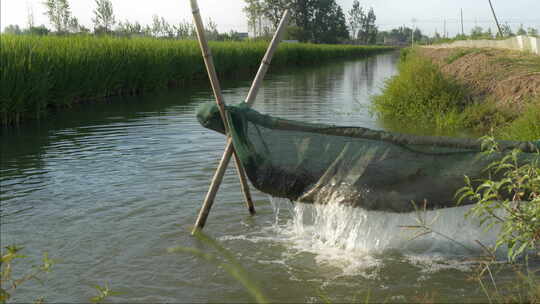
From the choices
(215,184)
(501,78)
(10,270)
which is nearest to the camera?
(10,270)

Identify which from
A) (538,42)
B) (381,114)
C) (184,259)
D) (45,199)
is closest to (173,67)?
(381,114)

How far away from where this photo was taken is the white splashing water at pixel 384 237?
4293 mm

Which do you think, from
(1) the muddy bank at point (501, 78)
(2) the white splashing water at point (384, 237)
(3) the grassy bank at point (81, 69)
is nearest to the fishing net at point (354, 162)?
(2) the white splashing water at point (384, 237)

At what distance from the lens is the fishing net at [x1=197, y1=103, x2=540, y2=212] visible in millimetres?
4066

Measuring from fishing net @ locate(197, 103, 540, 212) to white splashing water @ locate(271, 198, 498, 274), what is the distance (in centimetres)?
16

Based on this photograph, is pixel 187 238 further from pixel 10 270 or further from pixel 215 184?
pixel 10 270

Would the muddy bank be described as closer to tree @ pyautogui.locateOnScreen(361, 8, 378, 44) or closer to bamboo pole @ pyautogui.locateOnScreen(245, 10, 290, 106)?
bamboo pole @ pyautogui.locateOnScreen(245, 10, 290, 106)

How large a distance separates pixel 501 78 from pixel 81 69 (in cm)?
984

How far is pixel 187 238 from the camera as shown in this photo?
5.00 meters

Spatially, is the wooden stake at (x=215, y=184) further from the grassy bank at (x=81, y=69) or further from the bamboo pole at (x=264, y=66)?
the grassy bank at (x=81, y=69)

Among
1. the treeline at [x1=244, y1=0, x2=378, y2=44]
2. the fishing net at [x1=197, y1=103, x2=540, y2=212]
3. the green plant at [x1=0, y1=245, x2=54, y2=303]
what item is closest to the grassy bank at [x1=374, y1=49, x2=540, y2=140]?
the fishing net at [x1=197, y1=103, x2=540, y2=212]

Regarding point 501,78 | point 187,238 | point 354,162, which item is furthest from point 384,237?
point 501,78

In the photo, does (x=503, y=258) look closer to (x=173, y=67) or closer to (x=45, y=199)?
(x=45, y=199)

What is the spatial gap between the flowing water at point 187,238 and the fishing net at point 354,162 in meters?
0.20
